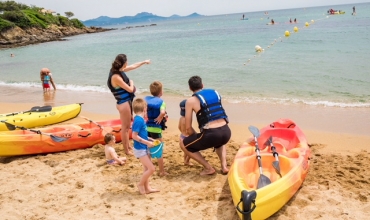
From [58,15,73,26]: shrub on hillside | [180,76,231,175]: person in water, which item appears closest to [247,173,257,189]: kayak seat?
[180,76,231,175]: person in water

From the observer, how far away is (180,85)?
1298cm

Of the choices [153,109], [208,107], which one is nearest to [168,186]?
[153,109]

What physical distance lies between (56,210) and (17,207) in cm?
53

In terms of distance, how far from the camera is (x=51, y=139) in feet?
19.9

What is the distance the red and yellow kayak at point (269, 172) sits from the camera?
11.5ft

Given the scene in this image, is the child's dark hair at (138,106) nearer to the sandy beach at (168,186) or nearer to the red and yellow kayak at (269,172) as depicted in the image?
the sandy beach at (168,186)

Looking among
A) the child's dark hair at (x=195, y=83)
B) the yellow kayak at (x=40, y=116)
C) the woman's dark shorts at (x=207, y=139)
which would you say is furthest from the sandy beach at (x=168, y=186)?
the yellow kayak at (x=40, y=116)

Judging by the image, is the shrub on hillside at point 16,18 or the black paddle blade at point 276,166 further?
the shrub on hillside at point 16,18

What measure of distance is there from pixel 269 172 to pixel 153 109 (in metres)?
1.78

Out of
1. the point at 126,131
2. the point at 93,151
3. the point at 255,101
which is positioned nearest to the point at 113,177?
the point at 126,131

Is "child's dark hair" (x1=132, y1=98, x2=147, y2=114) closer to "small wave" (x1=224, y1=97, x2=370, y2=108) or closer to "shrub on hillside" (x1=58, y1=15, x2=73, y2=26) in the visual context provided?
"small wave" (x1=224, y1=97, x2=370, y2=108)

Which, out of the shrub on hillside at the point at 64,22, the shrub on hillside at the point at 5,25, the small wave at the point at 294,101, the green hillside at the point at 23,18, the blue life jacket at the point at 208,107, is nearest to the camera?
the blue life jacket at the point at 208,107

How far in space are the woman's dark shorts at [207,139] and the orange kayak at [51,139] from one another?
230 cm

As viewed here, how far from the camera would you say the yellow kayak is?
25.2ft
